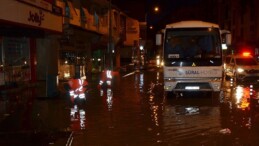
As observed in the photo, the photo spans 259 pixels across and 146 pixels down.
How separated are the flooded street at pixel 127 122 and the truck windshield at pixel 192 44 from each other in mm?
1762

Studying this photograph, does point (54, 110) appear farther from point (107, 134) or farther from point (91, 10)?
point (91, 10)

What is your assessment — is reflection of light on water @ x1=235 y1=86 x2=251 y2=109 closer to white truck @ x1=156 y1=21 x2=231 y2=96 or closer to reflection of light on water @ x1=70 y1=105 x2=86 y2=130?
white truck @ x1=156 y1=21 x2=231 y2=96

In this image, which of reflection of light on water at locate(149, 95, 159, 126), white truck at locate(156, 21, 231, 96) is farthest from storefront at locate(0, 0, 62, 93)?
white truck at locate(156, 21, 231, 96)

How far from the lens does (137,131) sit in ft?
38.2

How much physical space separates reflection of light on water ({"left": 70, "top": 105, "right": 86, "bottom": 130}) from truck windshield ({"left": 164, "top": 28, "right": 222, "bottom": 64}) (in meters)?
4.71

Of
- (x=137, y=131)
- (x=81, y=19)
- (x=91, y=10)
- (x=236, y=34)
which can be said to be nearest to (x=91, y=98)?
(x=137, y=131)

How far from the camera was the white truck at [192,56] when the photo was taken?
1875cm

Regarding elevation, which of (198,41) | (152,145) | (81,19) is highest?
(81,19)

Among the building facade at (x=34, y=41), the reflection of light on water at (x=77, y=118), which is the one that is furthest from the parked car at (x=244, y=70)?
the reflection of light on water at (x=77, y=118)

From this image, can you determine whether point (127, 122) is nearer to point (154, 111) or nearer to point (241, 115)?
point (154, 111)

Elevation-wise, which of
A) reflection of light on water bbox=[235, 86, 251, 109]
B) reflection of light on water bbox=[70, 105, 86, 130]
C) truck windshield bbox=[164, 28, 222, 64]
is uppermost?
truck windshield bbox=[164, 28, 222, 64]

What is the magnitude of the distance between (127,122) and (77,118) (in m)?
1.72

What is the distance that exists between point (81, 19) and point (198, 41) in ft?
54.6

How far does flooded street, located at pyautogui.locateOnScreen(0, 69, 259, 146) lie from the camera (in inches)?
412
